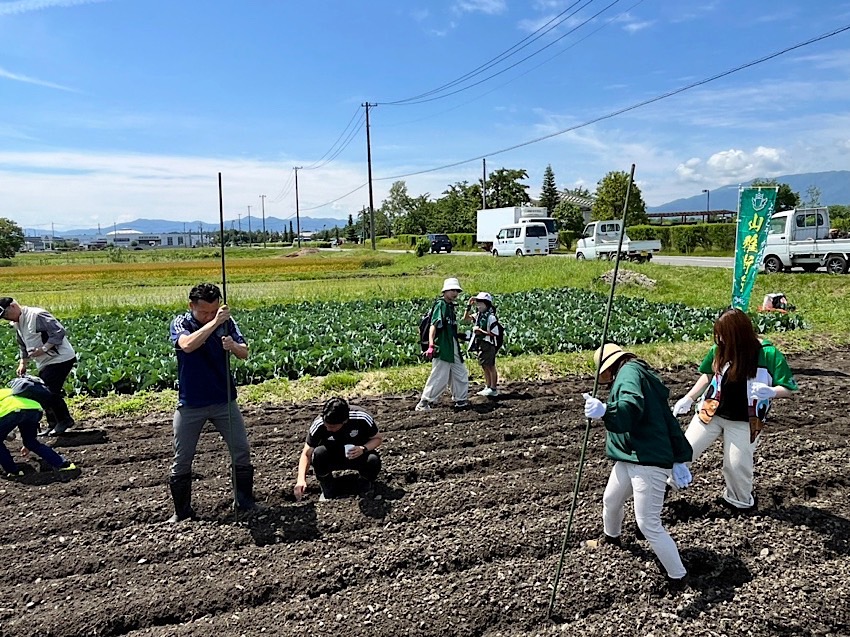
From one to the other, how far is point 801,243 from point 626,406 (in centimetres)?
1942

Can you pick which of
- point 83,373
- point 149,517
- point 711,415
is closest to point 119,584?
point 149,517

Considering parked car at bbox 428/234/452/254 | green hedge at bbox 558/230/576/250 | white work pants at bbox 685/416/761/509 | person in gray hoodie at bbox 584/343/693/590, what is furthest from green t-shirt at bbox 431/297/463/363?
green hedge at bbox 558/230/576/250

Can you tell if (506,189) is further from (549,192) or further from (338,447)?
(338,447)

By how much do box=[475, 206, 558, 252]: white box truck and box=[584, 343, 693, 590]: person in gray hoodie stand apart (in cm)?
3227

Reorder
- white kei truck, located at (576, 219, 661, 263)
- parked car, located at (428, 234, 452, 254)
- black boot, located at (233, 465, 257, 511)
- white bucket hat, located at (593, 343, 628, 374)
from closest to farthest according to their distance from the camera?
white bucket hat, located at (593, 343, 628, 374), black boot, located at (233, 465, 257, 511), white kei truck, located at (576, 219, 661, 263), parked car, located at (428, 234, 452, 254)

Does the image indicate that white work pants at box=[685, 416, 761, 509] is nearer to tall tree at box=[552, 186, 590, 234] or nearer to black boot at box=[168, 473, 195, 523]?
black boot at box=[168, 473, 195, 523]

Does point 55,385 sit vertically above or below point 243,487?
above

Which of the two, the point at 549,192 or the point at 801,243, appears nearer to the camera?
the point at 801,243

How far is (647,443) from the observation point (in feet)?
12.3

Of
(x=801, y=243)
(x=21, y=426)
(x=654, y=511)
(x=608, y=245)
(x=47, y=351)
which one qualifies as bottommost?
(x=654, y=511)

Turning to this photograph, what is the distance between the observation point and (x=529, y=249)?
33094 mm

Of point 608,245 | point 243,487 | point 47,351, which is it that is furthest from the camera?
point 608,245

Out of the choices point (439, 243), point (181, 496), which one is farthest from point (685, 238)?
point (181, 496)

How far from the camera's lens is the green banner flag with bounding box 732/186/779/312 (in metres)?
9.41
